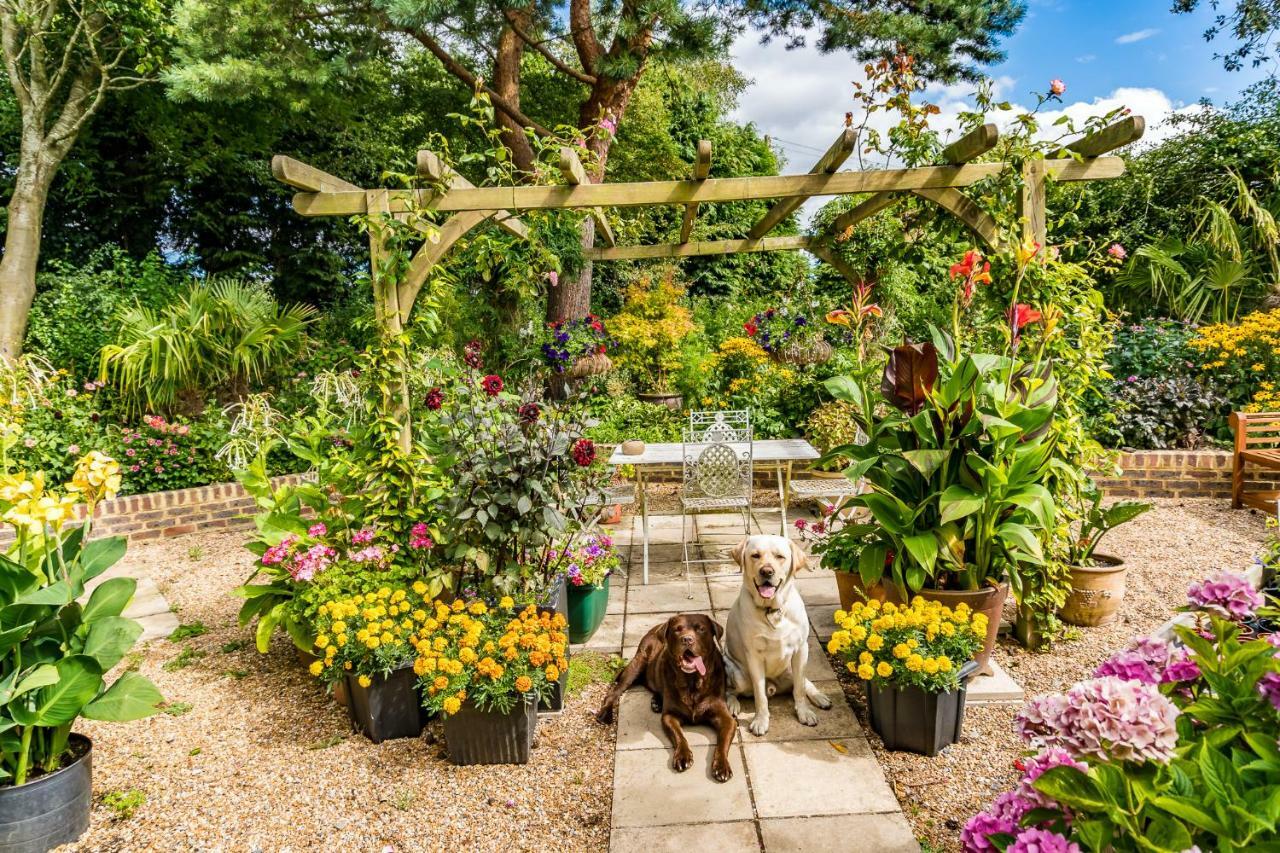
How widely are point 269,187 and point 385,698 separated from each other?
8060 mm

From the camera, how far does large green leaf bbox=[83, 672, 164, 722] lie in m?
2.02

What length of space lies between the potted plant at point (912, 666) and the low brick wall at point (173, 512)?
15.0 feet

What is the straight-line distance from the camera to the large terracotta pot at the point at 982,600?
2.62 meters

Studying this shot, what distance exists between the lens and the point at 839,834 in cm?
195

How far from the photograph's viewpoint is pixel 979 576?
2766mm

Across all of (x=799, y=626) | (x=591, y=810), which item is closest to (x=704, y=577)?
(x=799, y=626)

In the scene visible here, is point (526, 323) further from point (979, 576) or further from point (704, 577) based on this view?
point (979, 576)

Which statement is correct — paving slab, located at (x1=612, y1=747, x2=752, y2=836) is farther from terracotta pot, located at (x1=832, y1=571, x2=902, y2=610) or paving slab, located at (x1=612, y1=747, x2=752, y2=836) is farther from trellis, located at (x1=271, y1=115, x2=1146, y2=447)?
trellis, located at (x1=271, y1=115, x2=1146, y2=447)

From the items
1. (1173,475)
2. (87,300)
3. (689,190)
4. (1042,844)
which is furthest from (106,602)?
(1173,475)

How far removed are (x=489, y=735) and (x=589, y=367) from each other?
532 centimetres

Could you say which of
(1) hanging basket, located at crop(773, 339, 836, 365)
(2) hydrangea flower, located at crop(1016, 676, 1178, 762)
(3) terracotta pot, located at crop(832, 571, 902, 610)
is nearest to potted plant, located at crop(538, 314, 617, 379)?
(1) hanging basket, located at crop(773, 339, 836, 365)

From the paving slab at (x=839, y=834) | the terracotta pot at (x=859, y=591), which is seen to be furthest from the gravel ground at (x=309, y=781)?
the terracotta pot at (x=859, y=591)

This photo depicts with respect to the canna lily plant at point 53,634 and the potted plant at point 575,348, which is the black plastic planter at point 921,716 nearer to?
the canna lily plant at point 53,634

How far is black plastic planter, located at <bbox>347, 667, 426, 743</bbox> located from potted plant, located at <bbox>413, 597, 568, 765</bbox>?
19 centimetres
